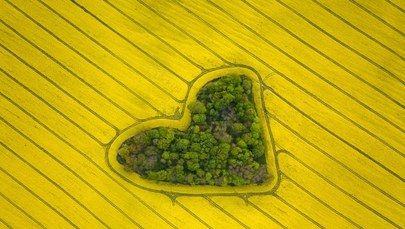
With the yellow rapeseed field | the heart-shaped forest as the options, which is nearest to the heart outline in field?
the yellow rapeseed field

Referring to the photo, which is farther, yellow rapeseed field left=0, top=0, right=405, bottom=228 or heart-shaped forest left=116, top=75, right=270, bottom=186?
yellow rapeseed field left=0, top=0, right=405, bottom=228

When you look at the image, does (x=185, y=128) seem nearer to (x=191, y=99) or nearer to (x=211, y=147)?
(x=191, y=99)

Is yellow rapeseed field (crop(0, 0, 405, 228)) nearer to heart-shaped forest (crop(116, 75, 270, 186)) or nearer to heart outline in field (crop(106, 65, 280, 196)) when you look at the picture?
heart outline in field (crop(106, 65, 280, 196))

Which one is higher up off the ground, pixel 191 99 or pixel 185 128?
pixel 191 99

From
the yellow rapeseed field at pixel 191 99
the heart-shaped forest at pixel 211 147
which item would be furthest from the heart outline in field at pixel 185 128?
the heart-shaped forest at pixel 211 147

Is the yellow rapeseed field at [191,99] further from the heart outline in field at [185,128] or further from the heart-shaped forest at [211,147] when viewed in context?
the heart-shaped forest at [211,147]

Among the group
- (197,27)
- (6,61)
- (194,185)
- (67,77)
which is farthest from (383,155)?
(6,61)

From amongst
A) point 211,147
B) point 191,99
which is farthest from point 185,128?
point 211,147
